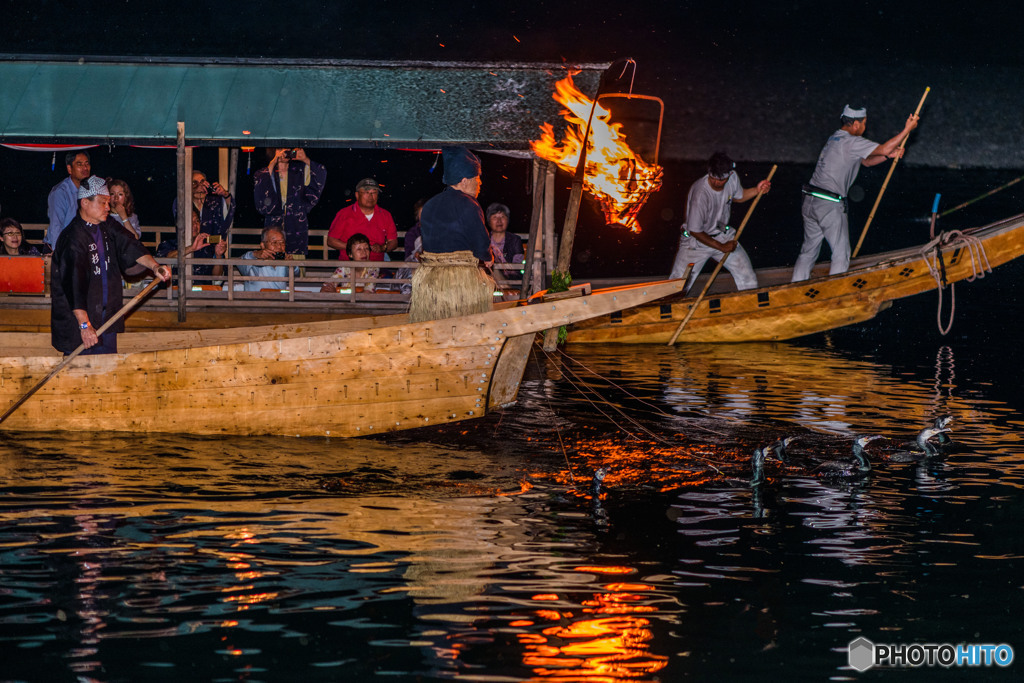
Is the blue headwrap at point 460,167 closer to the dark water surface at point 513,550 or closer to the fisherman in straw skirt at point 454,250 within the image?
the fisherman in straw skirt at point 454,250

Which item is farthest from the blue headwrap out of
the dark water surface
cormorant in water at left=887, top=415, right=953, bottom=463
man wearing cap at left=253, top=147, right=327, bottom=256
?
man wearing cap at left=253, top=147, right=327, bottom=256

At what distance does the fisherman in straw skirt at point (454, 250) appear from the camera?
9562mm

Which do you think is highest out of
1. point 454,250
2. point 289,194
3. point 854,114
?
point 854,114

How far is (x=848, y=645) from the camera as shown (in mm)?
5914

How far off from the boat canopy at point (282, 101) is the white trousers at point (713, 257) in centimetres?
293

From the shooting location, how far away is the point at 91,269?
9539 mm

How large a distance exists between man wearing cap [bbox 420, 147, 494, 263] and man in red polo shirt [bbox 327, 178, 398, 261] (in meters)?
4.88

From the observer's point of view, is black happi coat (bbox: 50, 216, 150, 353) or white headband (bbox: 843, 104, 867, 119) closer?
black happi coat (bbox: 50, 216, 150, 353)

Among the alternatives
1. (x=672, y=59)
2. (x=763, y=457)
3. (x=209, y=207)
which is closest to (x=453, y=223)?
(x=763, y=457)

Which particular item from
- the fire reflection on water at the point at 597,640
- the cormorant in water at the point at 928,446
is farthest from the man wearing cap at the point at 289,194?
the fire reflection on water at the point at 597,640

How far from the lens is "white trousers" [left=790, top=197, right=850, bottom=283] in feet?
49.1

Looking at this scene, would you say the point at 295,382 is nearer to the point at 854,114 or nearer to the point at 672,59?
the point at 854,114

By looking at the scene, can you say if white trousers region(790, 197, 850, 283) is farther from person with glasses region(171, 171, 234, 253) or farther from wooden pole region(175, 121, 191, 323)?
wooden pole region(175, 121, 191, 323)

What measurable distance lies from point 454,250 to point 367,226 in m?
5.18
